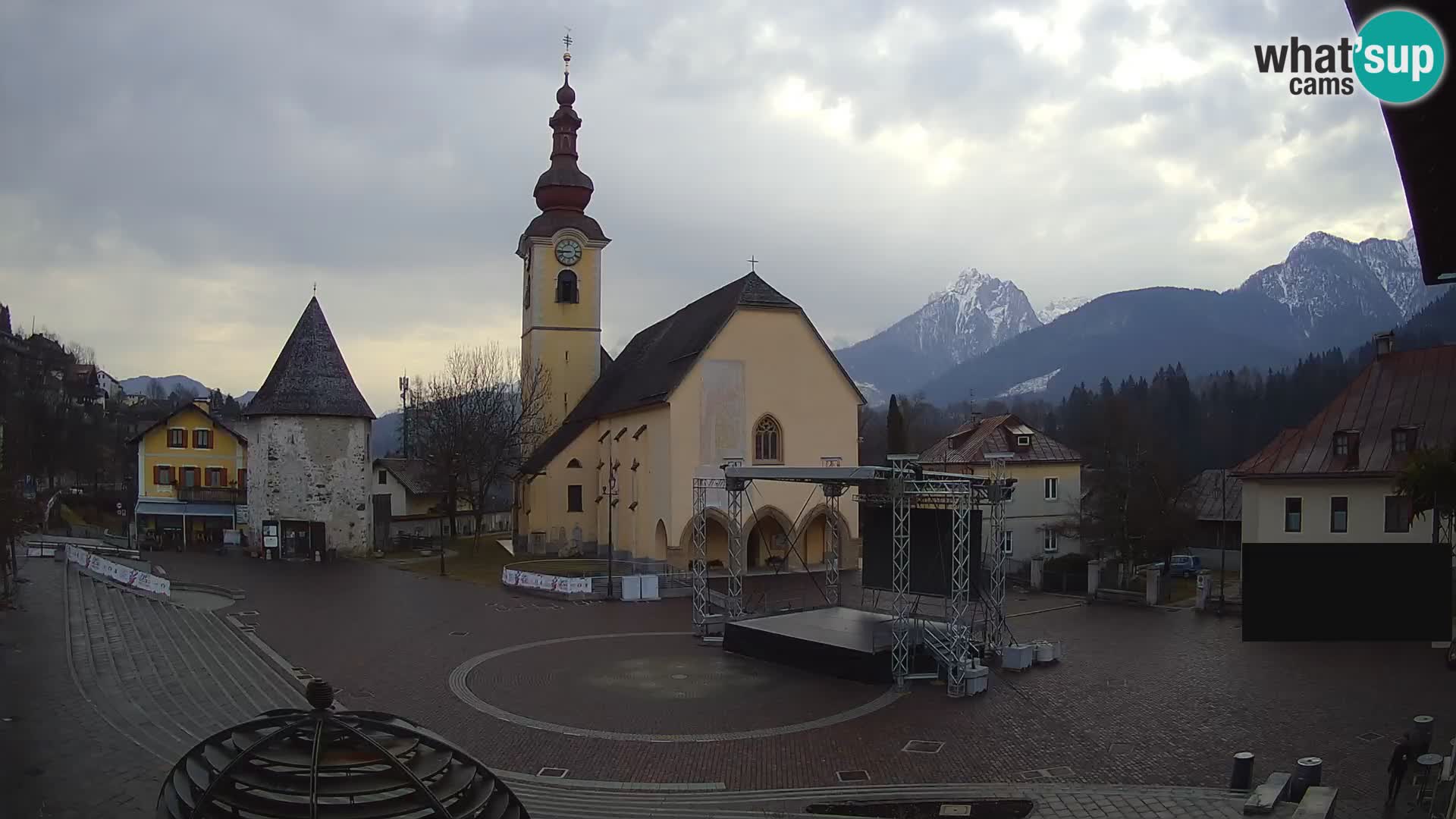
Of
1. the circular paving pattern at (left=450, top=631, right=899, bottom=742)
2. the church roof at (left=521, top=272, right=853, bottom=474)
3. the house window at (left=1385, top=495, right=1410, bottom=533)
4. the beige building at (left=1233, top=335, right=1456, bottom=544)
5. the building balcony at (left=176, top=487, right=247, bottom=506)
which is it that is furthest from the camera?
the building balcony at (left=176, top=487, right=247, bottom=506)

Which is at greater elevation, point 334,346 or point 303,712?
point 334,346

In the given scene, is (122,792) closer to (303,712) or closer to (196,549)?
(303,712)

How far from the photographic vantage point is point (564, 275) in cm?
4850

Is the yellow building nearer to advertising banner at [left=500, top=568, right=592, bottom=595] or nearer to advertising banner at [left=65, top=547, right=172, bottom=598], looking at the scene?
advertising banner at [left=65, top=547, right=172, bottom=598]

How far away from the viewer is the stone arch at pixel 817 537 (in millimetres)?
37625

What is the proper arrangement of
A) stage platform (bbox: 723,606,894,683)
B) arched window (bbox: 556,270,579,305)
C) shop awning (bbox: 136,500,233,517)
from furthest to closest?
1. arched window (bbox: 556,270,579,305)
2. shop awning (bbox: 136,500,233,517)
3. stage platform (bbox: 723,606,894,683)

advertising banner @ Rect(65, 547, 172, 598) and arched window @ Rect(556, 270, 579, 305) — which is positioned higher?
arched window @ Rect(556, 270, 579, 305)

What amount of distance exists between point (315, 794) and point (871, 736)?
11096 mm

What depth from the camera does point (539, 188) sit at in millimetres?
48594

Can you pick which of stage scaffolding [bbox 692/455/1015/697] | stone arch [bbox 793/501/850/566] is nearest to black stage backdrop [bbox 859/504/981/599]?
stage scaffolding [bbox 692/455/1015/697]

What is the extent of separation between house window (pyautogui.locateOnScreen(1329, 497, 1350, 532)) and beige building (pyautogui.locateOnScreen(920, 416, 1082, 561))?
1174 cm

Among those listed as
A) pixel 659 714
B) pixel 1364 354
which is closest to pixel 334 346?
pixel 659 714

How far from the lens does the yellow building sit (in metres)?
47.0

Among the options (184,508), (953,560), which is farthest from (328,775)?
(184,508)
